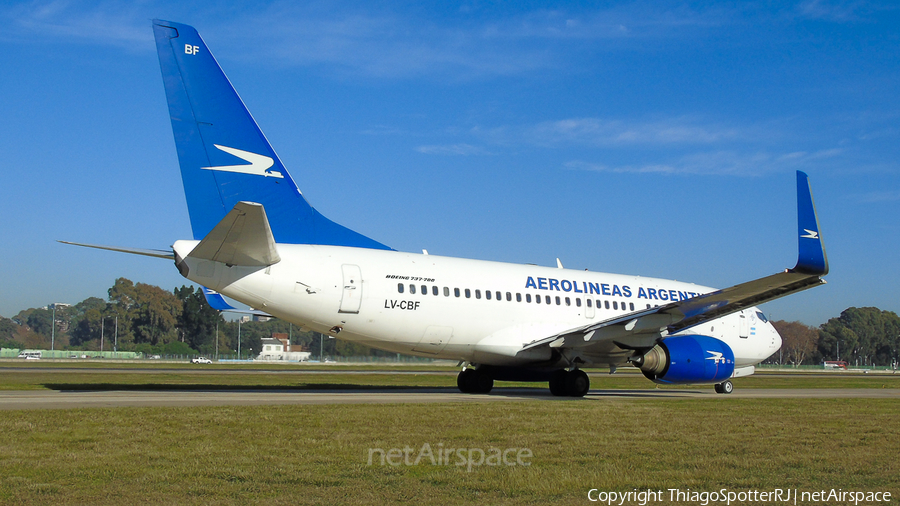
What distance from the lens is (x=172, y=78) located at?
16094mm

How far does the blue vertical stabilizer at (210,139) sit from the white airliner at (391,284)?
0.9 inches

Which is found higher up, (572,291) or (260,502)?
(572,291)

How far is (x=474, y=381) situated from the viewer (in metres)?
20.7

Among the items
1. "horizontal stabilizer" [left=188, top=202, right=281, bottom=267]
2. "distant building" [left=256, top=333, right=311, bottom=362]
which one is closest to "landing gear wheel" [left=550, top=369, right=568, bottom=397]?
"horizontal stabilizer" [left=188, top=202, right=281, bottom=267]

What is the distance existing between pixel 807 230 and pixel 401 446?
1041 cm

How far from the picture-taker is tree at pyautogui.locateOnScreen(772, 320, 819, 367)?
341ft

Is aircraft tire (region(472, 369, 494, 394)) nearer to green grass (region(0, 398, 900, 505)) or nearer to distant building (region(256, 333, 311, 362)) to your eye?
green grass (region(0, 398, 900, 505))

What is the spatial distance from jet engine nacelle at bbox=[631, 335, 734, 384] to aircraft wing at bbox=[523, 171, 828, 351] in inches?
14.3

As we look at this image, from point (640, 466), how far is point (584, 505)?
2.03 m

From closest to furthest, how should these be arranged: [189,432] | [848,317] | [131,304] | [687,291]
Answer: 1. [189,432]
2. [687,291]
3. [131,304]
4. [848,317]

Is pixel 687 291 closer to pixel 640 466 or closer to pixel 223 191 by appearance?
pixel 223 191

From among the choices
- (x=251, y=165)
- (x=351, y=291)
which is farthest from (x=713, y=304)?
(x=251, y=165)

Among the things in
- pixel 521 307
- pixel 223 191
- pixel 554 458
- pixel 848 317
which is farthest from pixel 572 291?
pixel 848 317

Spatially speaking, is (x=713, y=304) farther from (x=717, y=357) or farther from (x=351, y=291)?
(x=351, y=291)
